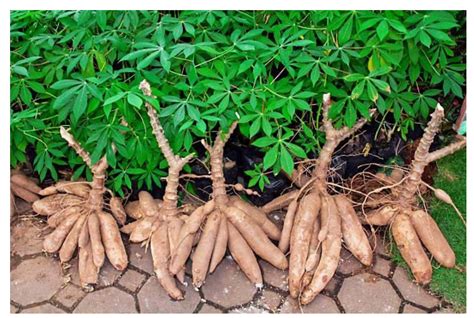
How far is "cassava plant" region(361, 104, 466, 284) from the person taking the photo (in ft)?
7.72

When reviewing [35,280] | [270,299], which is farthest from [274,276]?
[35,280]

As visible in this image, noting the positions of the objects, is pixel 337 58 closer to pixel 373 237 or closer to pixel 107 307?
pixel 373 237

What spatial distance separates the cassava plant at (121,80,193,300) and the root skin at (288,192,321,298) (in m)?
0.47

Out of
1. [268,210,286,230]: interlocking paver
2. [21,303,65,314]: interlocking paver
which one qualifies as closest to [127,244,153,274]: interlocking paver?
[21,303,65,314]: interlocking paver

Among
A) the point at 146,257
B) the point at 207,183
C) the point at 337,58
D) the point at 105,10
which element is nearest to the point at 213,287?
the point at 146,257

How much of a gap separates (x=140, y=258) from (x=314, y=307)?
2.58 feet

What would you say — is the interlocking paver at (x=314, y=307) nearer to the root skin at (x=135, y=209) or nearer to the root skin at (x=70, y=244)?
the root skin at (x=135, y=209)

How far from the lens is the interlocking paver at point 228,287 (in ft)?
7.58

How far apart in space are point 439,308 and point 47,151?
1.79 m

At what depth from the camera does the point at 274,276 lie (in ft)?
7.90

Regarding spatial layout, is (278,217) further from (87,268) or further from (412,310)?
(87,268)

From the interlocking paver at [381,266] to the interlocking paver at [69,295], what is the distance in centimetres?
125

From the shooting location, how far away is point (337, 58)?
2.21m

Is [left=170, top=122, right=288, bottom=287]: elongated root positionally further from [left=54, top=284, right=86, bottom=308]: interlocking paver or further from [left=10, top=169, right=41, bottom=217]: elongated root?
[left=10, top=169, right=41, bottom=217]: elongated root
